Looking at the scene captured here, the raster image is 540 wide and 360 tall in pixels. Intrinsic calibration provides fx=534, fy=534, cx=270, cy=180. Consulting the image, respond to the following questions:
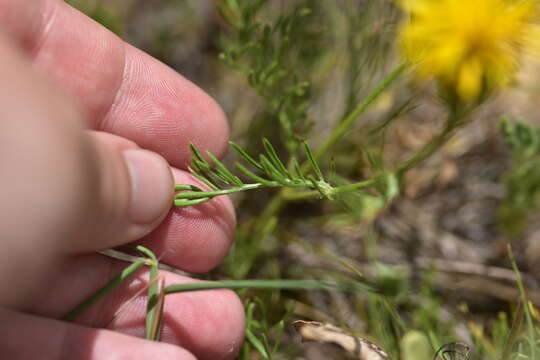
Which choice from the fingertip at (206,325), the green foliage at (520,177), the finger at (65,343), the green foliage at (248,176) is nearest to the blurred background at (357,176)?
the green foliage at (520,177)

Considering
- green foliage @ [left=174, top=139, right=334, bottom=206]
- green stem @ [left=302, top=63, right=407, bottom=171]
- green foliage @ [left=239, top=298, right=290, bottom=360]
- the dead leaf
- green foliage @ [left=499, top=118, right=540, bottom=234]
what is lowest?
green foliage @ [left=239, top=298, right=290, bottom=360]

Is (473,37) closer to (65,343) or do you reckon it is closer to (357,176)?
(357,176)

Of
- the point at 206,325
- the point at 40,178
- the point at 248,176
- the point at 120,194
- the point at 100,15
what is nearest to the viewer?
the point at 40,178

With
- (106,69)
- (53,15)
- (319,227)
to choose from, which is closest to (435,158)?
(319,227)

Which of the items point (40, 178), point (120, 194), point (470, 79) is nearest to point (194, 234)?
point (120, 194)

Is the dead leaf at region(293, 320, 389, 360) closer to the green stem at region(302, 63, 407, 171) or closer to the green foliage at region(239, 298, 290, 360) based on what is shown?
the green foliage at region(239, 298, 290, 360)

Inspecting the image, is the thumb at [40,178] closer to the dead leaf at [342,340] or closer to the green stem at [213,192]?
the green stem at [213,192]

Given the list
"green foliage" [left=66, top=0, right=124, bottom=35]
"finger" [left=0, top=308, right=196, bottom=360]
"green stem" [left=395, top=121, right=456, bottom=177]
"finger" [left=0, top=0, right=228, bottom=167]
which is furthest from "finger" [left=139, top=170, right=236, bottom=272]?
"green foliage" [left=66, top=0, right=124, bottom=35]
